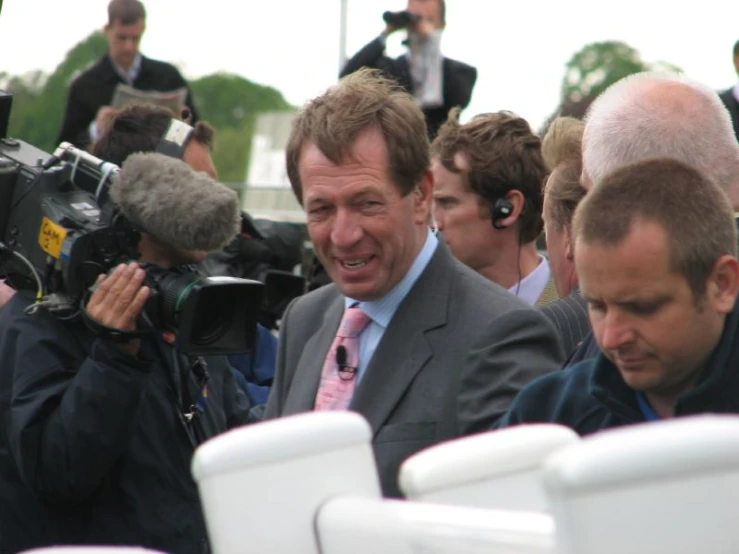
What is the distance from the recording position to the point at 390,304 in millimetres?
2699

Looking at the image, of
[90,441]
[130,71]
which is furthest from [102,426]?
[130,71]

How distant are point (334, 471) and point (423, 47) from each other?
18.1 ft

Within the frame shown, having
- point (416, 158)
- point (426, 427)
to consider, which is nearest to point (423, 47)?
point (416, 158)

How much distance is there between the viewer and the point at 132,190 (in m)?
3.29

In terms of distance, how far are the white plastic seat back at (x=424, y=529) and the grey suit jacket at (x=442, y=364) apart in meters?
1.42

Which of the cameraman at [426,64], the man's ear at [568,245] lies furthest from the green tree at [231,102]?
the man's ear at [568,245]

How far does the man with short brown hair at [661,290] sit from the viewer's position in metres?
1.69

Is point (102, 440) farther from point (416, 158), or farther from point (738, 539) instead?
point (738, 539)

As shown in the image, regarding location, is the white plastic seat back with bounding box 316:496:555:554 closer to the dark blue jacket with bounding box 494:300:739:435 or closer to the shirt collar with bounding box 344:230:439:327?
the dark blue jacket with bounding box 494:300:739:435

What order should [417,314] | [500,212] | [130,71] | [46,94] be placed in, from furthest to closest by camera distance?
1. [46,94]
2. [130,71]
3. [500,212]
4. [417,314]

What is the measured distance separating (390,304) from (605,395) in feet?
3.22

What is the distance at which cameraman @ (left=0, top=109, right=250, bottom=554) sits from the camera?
318 cm

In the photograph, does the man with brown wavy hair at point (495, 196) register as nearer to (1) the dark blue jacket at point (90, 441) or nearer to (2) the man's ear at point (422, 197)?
(1) the dark blue jacket at point (90, 441)

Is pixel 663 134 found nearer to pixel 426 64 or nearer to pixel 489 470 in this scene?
pixel 489 470
